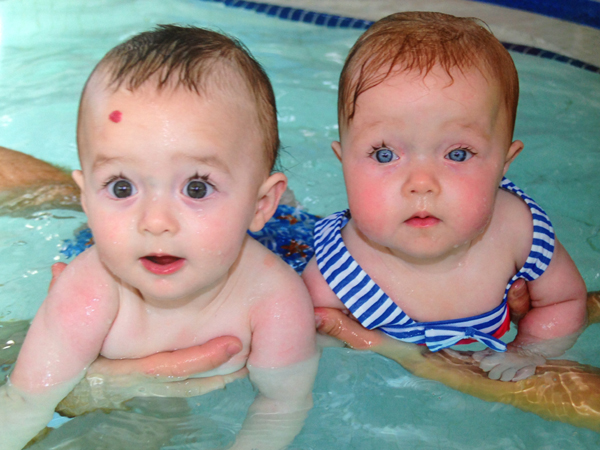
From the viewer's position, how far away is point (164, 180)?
5.99 feet

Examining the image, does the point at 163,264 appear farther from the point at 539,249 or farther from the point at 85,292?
the point at 539,249

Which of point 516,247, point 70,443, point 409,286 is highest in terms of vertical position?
point 516,247

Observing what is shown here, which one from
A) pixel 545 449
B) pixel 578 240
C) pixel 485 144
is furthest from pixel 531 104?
pixel 545 449

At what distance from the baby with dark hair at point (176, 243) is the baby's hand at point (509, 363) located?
588mm

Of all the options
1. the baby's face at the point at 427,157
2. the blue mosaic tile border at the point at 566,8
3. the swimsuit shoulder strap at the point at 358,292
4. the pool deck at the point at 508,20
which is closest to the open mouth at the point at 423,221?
the baby's face at the point at 427,157

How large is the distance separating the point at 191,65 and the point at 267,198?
0.49 meters

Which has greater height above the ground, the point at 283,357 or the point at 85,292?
the point at 85,292

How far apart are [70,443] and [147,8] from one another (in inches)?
200

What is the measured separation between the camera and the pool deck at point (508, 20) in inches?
215

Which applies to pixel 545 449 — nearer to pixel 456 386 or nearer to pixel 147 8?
pixel 456 386

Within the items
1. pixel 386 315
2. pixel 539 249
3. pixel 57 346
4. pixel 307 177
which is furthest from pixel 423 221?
pixel 307 177

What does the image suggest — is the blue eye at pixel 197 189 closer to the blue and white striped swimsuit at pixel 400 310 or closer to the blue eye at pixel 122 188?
the blue eye at pixel 122 188

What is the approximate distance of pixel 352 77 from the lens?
7.20 feet

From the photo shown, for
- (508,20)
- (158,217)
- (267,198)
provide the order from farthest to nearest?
(508,20) → (267,198) → (158,217)
